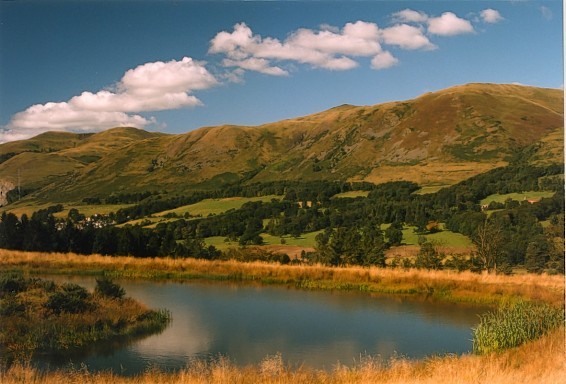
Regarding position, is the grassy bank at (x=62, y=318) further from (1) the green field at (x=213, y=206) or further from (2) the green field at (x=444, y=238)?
(1) the green field at (x=213, y=206)

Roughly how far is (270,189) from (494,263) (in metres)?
108

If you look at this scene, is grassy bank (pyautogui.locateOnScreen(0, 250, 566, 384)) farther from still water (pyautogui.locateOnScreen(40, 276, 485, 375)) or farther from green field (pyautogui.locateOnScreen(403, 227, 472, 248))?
green field (pyautogui.locateOnScreen(403, 227, 472, 248))

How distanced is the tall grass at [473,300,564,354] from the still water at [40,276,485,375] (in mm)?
2350

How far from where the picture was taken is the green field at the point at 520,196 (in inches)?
3839

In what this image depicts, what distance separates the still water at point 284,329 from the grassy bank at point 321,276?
333cm

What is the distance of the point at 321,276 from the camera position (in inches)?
1836

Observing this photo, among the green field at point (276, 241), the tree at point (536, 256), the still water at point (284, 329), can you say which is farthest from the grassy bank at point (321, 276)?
the green field at point (276, 241)

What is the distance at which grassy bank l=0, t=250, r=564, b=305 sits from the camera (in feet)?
130

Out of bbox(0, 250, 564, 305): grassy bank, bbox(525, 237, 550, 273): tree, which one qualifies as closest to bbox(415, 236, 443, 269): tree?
bbox(0, 250, 564, 305): grassy bank

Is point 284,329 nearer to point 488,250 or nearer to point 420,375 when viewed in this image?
point 420,375

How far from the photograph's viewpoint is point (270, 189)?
511 feet

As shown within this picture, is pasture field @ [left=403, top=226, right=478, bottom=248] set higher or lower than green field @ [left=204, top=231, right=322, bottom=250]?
higher

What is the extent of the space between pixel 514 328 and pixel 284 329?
456 inches

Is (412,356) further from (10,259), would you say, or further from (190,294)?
(10,259)
